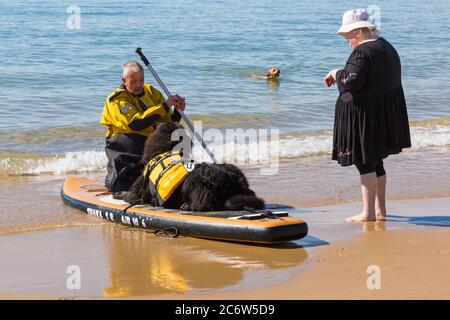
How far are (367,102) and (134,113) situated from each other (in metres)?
2.16

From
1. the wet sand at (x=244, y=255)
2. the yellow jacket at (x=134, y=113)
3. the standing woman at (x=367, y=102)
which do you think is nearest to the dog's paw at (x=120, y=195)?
the wet sand at (x=244, y=255)

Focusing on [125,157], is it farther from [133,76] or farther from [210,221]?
[210,221]

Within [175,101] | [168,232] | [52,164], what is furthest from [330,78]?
[52,164]

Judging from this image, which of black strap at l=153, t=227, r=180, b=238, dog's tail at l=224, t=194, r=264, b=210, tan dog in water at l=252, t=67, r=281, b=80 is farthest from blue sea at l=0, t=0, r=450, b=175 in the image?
dog's tail at l=224, t=194, r=264, b=210

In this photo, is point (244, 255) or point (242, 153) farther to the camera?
→ point (242, 153)

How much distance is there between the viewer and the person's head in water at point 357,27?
7035 mm

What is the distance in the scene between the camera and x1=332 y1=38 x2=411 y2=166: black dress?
7008 millimetres

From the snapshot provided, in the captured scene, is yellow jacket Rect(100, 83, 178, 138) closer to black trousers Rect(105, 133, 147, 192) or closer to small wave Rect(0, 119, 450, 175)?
black trousers Rect(105, 133, 147, 192)

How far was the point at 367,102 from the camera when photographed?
712 cm

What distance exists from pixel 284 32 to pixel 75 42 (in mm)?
7151

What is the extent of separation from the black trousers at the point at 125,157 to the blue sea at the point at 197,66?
238cm

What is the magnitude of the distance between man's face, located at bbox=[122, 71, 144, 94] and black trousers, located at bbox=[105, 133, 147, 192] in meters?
0.43

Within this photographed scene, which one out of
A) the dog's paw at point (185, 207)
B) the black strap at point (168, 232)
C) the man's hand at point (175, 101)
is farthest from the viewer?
the man's hand at point (175, 101)

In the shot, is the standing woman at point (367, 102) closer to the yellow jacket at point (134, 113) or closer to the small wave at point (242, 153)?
the yellow jacket at point (134, 113)
